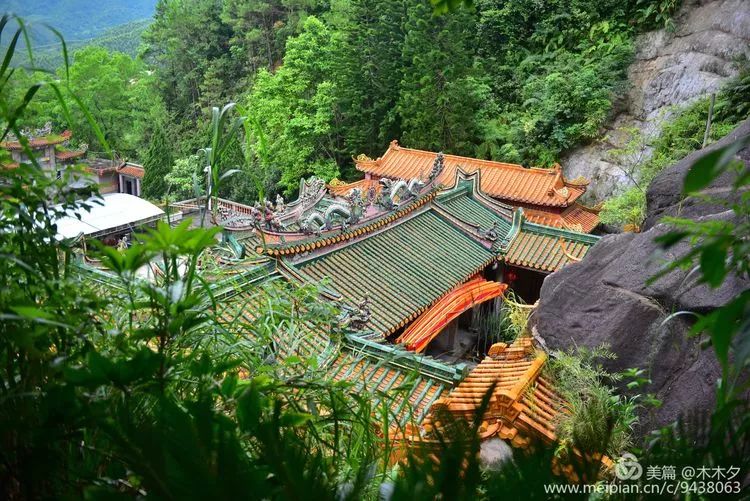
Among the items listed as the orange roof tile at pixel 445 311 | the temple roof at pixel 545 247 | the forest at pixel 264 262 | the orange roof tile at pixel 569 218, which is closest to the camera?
the forest at pixel 264 262

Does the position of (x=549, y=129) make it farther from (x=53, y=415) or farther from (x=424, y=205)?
(x=53, y=415)

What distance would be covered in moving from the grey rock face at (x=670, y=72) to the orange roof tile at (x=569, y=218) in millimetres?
2029

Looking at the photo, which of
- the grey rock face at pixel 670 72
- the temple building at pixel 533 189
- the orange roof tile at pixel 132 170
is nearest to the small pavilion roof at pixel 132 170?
the orange roof tile at pixel 132 170

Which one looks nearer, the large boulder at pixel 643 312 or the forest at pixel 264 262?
the forest at pixel 264 262

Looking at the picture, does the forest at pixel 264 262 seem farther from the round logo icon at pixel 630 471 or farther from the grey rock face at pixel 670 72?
the grey rock face at pixel 670 72

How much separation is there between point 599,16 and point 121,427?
19.6 meters

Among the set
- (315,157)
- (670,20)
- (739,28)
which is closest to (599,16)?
(670,20)

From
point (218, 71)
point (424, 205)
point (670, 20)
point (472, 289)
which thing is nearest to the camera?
point (472, 289)

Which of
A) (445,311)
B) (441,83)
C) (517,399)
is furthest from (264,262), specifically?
(441,83)

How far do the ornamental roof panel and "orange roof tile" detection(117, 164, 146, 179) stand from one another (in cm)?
1624

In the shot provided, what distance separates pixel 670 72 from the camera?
50.3ft

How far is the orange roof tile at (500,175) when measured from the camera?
12.7 meters

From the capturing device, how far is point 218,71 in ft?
86.9

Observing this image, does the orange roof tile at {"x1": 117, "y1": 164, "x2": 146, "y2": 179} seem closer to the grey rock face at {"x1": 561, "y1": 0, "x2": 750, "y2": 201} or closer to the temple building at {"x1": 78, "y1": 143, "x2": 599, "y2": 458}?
the temple building at {"x1": 78, "y1": 143, "x2": 599, "y2": 458}
